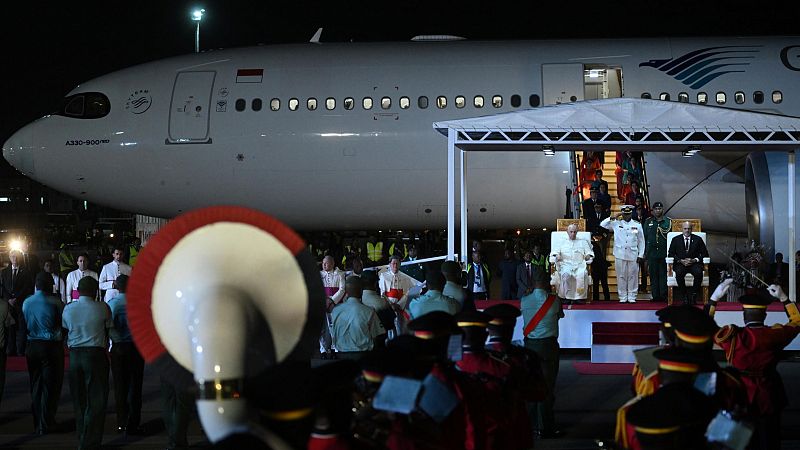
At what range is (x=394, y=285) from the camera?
496 inches

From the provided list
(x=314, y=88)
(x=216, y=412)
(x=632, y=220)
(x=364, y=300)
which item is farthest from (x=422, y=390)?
(x=314, y=88)

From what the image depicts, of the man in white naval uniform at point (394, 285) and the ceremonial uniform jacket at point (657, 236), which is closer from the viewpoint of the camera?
the man in white naval uniform at point (394, 285)

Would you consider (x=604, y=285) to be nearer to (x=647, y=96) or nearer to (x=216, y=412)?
(x=647, y=96)

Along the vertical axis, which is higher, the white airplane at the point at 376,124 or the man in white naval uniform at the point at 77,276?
the white airplane at the point at 376,124

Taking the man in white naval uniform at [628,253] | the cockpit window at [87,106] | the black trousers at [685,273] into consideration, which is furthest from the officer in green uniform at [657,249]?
the cockpit window at [87,106]

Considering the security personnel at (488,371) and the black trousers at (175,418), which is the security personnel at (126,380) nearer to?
the black trousers at (175,418)

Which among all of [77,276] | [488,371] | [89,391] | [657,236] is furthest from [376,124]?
[488,371]

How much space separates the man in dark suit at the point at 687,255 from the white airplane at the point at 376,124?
295 centimetres

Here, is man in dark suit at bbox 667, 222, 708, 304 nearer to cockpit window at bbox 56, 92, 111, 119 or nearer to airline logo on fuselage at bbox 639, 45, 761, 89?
airline logo on fuselage at bbox 639, 45, 761, 89

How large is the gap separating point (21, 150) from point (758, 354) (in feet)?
52.4

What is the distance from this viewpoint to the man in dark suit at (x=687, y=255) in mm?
14359

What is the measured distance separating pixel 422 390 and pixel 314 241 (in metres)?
21.2

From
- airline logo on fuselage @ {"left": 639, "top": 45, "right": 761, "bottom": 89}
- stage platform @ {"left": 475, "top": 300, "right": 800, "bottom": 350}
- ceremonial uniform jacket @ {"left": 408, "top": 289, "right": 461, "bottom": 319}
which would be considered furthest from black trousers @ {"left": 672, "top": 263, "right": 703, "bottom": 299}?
ceremonial uniform jacket @ {"left": 408, "top": 289, "right": 461, "bottom": 319}

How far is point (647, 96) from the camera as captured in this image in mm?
17250
